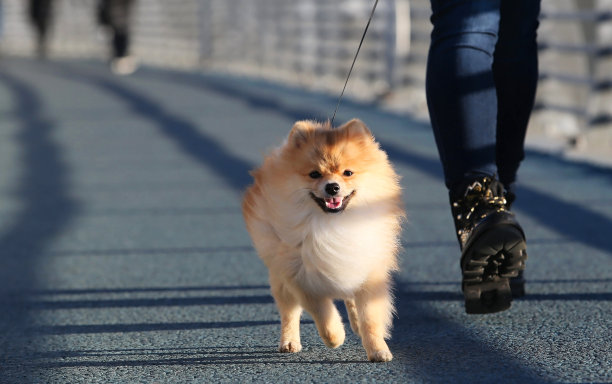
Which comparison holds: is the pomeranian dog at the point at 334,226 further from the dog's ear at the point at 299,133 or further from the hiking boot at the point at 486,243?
the hiking boot at the point at 486,243

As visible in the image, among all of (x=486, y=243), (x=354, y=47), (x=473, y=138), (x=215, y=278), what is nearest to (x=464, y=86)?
(x=473, y=138)

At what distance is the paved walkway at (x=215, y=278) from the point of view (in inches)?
96.0

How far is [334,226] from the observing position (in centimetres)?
240

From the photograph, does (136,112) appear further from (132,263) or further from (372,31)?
(132,263)

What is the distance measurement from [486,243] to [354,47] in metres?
10.9

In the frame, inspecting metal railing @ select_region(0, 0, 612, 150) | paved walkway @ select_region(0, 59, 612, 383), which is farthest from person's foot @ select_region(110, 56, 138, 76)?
paved walkway @ select_region(0, 59, 612, 383)

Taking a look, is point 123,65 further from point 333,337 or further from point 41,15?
point 333,337

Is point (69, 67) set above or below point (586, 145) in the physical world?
below

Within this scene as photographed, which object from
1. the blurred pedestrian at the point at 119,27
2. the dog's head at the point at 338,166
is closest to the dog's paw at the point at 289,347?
the dog's head at the point at 338,166

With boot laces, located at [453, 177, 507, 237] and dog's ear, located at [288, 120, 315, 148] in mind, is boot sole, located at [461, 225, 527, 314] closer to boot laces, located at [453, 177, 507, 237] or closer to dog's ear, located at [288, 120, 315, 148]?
boot laces, located at [453, 177, 507, 237]

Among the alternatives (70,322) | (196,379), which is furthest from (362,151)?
(70,322)

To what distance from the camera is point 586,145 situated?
693 centimetres

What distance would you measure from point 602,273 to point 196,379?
1.64 metres

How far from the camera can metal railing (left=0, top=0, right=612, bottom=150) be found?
7398mm
